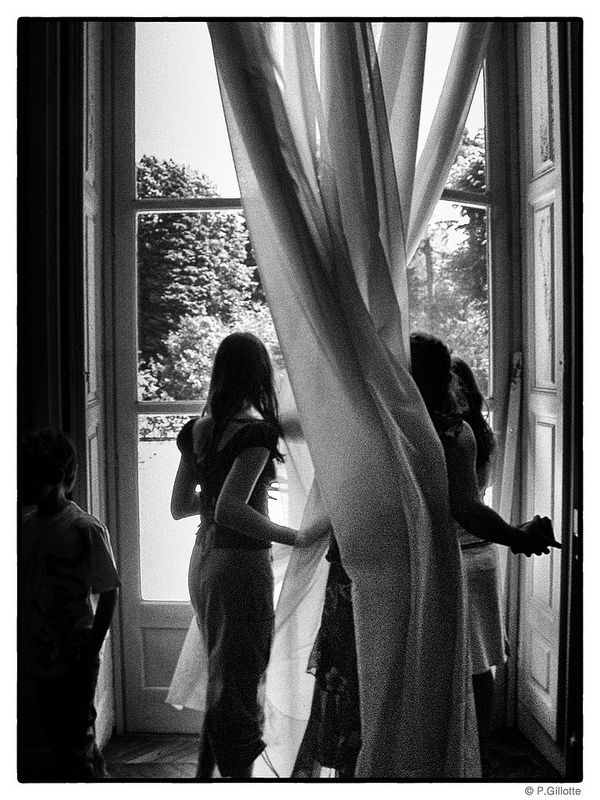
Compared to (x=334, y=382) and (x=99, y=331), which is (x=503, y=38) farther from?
(x=99, y=331)

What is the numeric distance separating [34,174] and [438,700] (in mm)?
1276

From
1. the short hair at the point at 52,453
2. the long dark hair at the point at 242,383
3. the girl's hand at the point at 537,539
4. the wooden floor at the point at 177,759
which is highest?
the long dark hair at the point at 242,383

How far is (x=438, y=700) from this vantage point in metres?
1.38

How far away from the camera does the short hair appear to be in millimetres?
1399

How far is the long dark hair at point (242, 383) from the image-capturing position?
1392 millimetres

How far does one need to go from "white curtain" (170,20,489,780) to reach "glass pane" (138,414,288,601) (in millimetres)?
217

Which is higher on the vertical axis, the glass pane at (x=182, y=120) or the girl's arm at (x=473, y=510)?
the glass pane at (x=182, y=120)

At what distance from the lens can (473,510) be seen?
140 centimetres

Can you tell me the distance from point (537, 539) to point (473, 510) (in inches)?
5.8

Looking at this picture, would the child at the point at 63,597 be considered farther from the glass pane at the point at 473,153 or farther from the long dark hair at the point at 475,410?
the glass pane at the point at 473,153

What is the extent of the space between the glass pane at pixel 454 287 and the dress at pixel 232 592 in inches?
15.2

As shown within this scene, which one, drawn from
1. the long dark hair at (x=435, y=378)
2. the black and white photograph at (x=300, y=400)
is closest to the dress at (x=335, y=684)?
the black and white photograph at (x=300, y=400)

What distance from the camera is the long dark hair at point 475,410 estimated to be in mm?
1407

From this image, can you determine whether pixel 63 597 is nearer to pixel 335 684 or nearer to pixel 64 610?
pixel 64 610
